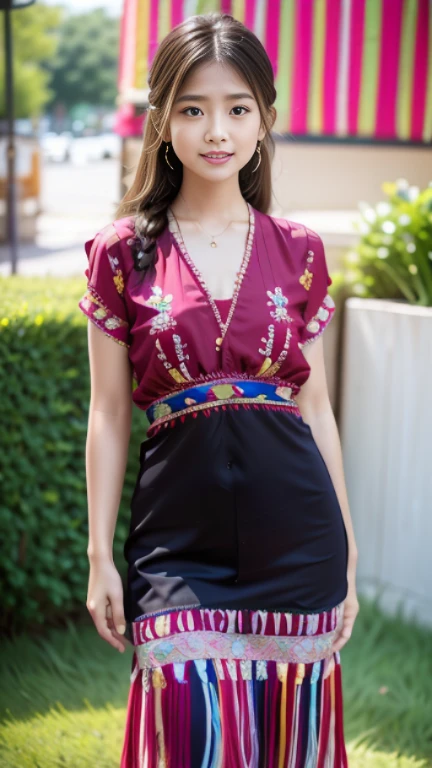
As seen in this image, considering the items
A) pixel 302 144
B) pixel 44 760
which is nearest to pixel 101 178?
pixel 302 144

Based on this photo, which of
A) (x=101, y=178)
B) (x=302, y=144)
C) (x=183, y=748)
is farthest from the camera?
(x=101, y=178)

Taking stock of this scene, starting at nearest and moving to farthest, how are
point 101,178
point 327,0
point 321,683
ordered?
point 321,683, point 327,0, point 101,178

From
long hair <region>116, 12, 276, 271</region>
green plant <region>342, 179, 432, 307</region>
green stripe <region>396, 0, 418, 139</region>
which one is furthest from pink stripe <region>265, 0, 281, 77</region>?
long hair <region>116, 12, 276, 271</region>

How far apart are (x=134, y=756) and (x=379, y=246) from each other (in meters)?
2.61

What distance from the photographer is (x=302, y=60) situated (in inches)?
201

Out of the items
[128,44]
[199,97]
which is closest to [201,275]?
[199,97]

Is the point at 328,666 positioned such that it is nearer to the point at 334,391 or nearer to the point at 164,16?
the point at 334,391

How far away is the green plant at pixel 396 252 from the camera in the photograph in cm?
408

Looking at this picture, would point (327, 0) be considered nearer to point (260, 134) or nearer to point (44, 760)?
point (260, 134)

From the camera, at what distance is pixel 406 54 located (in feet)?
16.6

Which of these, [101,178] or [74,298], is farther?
[101,178]

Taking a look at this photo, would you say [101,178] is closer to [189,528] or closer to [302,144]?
[302,144]

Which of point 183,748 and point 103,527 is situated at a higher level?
point 103,527

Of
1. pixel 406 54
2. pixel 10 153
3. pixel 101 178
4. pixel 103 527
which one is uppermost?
pixel 406 54
